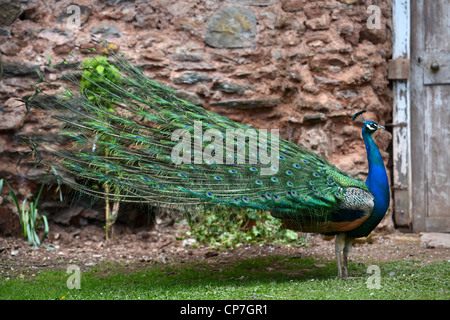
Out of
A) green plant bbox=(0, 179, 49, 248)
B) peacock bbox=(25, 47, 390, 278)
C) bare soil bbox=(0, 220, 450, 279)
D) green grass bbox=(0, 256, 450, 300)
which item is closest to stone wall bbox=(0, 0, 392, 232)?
green plant bbox=(0, 179, 49, 248)

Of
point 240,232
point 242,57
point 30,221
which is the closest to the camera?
point 30,221

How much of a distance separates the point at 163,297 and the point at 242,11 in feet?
12.9

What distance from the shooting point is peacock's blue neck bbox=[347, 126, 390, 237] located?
423cm

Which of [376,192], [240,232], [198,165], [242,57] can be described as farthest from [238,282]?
[242,57]

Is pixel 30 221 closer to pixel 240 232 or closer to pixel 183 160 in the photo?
pixel 240 232

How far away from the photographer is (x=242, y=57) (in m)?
6.47

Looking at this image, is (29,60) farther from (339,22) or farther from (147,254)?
(339,22)

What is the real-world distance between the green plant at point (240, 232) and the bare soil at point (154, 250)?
0.35 feet

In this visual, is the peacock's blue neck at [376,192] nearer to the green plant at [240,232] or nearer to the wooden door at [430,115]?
the green plant at [240,232]

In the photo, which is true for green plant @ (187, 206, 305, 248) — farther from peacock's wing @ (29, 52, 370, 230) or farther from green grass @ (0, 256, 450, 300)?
peacock's wing @ (29, 52, 370, 230)

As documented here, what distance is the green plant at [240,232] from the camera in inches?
243

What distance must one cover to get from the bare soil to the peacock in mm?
1369

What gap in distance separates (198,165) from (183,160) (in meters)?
0.13

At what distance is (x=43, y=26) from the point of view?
6488mm
